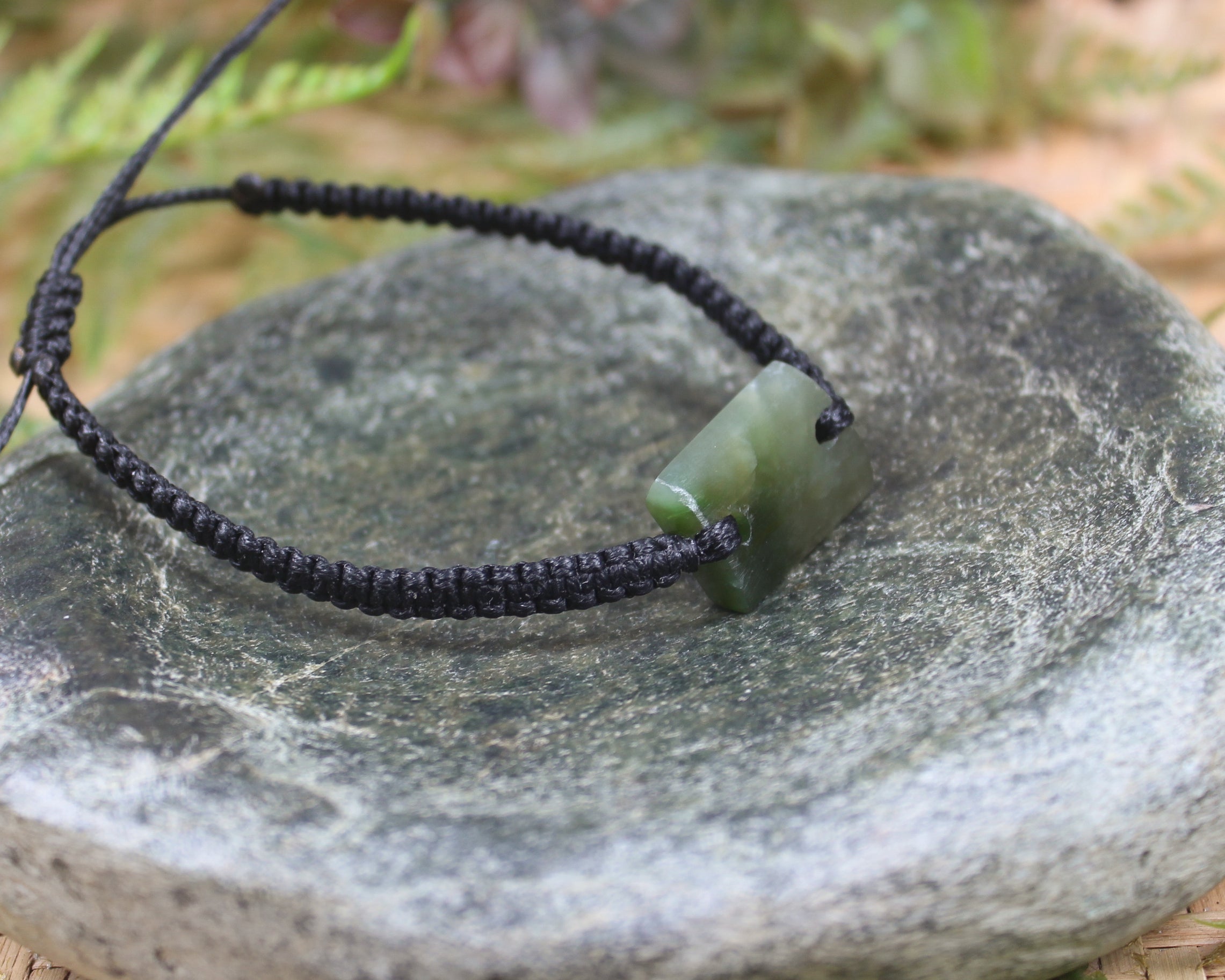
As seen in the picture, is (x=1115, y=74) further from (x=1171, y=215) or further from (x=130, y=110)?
(x=130, y=110)

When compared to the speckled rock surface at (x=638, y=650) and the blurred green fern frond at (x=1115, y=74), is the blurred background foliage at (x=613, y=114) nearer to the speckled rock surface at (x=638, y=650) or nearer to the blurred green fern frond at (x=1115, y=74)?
the blurred green fern frond at (x=1115, y=74)

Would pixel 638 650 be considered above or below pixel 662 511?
below

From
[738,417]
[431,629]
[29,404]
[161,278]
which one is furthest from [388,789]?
[161,278]

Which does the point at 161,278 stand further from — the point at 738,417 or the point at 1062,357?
the point at 1062,357

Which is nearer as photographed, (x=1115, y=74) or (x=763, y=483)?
(x=763, y=483)

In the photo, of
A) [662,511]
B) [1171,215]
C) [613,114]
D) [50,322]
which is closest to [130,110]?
[50,322]

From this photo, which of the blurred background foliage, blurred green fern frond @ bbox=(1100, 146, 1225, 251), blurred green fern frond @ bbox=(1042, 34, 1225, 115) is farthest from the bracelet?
blurred green fern frond @ bbox=(1042, 34, 1225, 115)

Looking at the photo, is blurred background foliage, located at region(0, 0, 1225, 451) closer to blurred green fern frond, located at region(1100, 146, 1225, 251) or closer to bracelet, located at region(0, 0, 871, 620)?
blurred green fern frond, located at region(1100, 146, 1225, 251)
